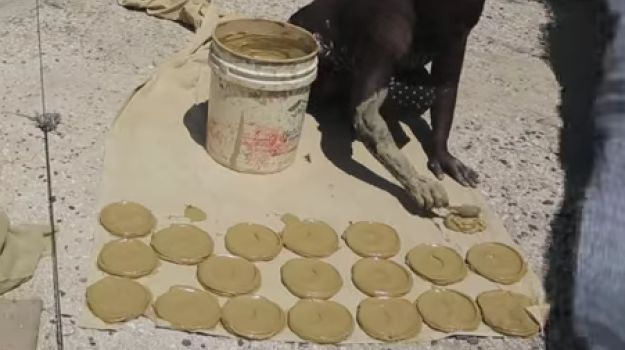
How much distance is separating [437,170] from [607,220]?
2658 mm

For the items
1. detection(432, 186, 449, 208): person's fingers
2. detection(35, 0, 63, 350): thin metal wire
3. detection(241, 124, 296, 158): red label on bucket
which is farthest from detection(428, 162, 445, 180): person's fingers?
detection(35, 0, 63, 350): thin metal wire

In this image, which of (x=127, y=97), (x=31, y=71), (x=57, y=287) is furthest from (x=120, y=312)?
(x=31, y=71)

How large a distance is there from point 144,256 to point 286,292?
1.45 ft

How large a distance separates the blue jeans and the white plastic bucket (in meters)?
2.21

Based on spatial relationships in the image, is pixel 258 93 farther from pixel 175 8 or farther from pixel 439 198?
pixel 175 8

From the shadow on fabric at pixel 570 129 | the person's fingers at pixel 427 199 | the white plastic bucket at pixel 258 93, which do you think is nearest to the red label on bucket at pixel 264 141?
the white plastic bucket at pixel 258 93

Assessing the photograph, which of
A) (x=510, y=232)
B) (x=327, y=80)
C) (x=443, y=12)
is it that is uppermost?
(x=443, y=12)

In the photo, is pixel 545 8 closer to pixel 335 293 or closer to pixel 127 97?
pixel 127 97

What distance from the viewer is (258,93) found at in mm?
2717

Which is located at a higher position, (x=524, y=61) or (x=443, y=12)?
(x=443, y=12)

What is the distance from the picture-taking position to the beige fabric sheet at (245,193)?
8.27ft

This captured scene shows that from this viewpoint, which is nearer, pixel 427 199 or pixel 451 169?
pixel 427 199

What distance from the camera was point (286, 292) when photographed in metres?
2.43

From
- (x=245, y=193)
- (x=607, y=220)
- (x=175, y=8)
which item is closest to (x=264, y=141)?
(x=245, y=193)
